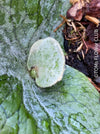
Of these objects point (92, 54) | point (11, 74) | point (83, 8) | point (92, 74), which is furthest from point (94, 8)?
point (11, 74)

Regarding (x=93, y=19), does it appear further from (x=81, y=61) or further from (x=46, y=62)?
(x=46, y=62)

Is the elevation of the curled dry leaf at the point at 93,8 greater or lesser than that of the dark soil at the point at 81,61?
greater

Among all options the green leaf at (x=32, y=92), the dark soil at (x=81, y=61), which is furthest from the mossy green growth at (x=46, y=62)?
the dark soil at (x=81, y=61)

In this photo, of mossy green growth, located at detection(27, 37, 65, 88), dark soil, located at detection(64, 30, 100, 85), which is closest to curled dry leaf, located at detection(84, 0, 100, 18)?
dark soil, located at detection(64, 30, 100, 85)

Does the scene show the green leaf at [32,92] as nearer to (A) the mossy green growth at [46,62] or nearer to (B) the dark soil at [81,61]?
Result: (A) the mossy green growth at [46,62]

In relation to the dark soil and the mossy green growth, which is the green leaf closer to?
the mossy green growth
